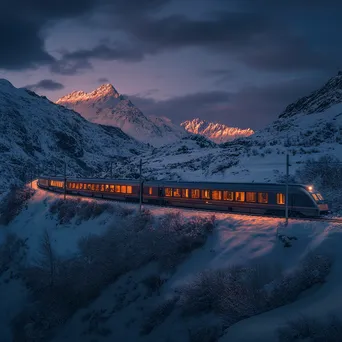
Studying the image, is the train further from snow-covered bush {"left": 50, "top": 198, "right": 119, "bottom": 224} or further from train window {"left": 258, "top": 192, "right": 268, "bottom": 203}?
snow-covered bush {"left": 50, "top": 198, "right": 119, "bottom": 224}

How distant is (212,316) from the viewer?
20.3 m

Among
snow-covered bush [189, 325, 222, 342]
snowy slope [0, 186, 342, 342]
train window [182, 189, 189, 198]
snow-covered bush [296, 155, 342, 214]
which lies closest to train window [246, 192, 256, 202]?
snowy slope [0, 186, 342, 342]

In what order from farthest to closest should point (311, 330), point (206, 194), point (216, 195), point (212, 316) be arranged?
→ point (206, 194)
point (216, 195)
point (212, 316)
point (311, 330)

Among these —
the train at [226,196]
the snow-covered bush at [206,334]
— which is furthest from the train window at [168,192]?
the snow-covered bush at [206,334]

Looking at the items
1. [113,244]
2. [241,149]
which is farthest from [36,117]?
[113,244]

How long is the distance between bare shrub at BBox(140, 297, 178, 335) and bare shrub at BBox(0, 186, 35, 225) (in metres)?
40.7

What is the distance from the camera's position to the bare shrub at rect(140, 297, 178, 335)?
72.0 ft

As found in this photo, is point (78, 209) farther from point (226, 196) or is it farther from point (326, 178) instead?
point (326, 178)

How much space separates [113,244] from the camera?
31.7m

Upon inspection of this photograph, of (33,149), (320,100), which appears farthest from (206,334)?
(33,149)

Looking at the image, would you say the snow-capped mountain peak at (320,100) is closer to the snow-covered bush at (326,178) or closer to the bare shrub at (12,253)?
the snow-covered bush at (326,178)

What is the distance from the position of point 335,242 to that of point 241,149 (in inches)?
1919

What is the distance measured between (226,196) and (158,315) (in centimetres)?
1417

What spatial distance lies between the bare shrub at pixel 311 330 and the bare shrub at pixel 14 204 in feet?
161
